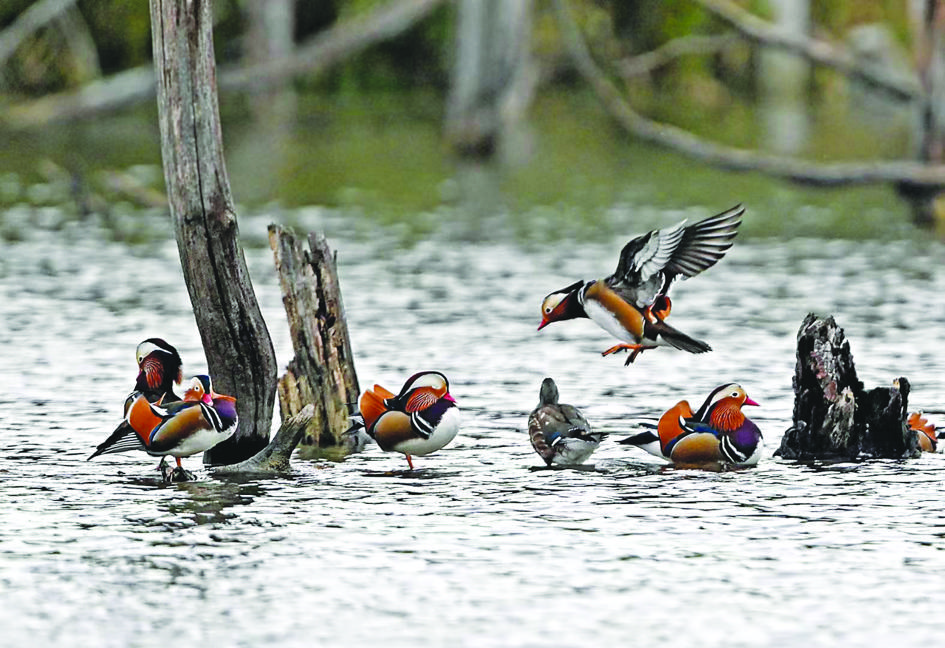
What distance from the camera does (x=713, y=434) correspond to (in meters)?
10.8

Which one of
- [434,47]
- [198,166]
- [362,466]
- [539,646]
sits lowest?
[539,646]

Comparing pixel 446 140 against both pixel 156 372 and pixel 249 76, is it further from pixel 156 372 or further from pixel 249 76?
pixel 156 372

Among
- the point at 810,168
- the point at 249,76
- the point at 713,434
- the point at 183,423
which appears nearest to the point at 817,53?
the point at 810,168

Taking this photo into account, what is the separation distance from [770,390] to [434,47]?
44304 millimetres

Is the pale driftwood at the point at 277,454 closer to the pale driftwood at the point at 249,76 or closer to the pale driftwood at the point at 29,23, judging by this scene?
the pale driftwood at the point at 29,23

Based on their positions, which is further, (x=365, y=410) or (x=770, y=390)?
(x=770, y=390)

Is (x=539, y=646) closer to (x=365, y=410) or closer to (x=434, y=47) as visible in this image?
(x=365, y=410)

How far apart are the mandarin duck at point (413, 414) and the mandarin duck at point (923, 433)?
2778 mm

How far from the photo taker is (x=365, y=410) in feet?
35.6

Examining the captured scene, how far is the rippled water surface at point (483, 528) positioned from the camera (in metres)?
8.05

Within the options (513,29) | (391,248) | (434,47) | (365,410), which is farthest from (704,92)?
(365,410)

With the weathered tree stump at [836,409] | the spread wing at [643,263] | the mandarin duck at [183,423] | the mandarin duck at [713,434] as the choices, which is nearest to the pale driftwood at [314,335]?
the mandarin duck at [183,423]

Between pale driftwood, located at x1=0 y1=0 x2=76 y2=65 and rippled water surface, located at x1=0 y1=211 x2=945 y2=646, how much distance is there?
18970mm

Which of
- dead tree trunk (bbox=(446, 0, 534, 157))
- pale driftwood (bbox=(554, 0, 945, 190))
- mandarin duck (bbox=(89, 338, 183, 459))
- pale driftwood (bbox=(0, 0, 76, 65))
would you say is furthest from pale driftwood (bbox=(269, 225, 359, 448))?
dead tree trunk (bbox=(446, 0, 534, 157))
